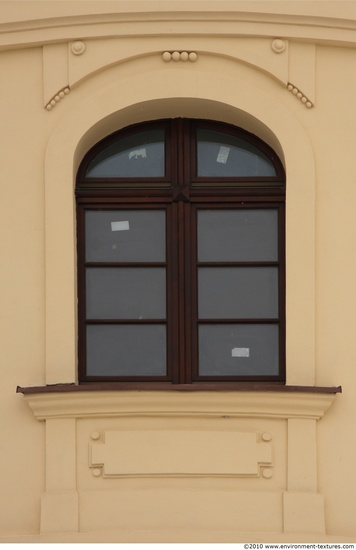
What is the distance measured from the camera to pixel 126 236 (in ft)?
38.5

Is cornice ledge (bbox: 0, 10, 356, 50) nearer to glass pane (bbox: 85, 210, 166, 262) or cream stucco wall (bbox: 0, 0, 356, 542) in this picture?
cream stucco wall (bbox: 0, 0, 356, 542)

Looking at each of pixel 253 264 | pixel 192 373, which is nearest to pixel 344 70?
pixel 253 264

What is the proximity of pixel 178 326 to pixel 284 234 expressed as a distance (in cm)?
99

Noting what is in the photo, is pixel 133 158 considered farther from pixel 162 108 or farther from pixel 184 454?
pixel 184 454

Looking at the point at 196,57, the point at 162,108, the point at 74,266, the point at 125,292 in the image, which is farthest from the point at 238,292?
the point at 196,57

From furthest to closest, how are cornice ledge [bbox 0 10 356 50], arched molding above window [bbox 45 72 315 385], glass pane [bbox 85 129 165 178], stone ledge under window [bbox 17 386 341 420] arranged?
glass pane [bbox 85 129 165 178] → cornice ledge [bbox 0 10 356 50] → arched molding above window [bbox 45 72 315 385] → stone ledge under window [bbox 17 386 341 420]

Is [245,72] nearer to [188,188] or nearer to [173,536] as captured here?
[188,188]

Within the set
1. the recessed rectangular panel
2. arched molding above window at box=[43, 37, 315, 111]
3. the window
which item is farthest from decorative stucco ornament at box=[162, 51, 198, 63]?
the recessed rectangular panel

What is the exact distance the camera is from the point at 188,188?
38.4ft

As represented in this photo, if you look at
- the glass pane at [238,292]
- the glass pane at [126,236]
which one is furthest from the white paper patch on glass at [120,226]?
the glass pane at [238,292]

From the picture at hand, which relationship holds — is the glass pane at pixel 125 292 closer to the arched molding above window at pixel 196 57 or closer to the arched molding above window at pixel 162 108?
the arched molding above window at pixel 162 108

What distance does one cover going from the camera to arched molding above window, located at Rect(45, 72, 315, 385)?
37.3ft

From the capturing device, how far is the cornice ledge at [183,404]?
11164mm

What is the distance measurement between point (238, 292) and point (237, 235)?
41 cm
